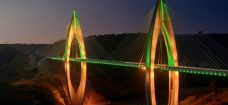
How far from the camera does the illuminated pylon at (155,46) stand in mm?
30578

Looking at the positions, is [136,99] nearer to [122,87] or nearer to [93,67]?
[122,87]

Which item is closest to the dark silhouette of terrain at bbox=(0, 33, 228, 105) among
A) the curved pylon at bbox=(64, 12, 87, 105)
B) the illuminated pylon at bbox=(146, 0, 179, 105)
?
the curved pylon at bbox=(64, 12, 87, 105)

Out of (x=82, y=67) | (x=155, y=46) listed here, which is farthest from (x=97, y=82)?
(x=155, y=46)

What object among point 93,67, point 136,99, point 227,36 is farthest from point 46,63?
point 227,36

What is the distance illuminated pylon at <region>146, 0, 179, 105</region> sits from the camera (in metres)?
30.6

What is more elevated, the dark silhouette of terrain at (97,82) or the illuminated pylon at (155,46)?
the illuminated pylon at (155,46)

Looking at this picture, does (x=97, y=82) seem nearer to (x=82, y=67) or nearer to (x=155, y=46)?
(x=82, y=67)

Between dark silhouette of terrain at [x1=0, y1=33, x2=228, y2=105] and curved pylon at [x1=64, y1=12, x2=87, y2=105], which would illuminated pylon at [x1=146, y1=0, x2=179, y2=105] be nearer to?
dark silhouette of terrain at [x1=0, y1=33, x2=228, y2=105]

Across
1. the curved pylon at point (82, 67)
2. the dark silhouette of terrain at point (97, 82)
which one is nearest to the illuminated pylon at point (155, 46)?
the dark silhouette of terrain at point (97, 82)

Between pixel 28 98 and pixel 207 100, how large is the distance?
22.8m

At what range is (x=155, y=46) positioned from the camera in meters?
31.4

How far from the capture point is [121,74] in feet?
298

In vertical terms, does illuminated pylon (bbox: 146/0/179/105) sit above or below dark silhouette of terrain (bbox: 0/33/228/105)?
above

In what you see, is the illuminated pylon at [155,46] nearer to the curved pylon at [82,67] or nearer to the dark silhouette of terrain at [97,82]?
the dark silhouette of terrain at [97,82]
